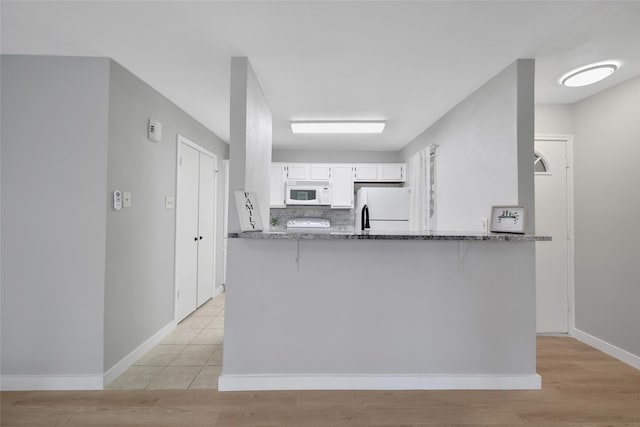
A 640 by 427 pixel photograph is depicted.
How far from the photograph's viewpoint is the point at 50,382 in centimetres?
223

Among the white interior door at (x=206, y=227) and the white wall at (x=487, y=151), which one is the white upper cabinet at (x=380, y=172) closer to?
the white wall at (x=487, y=151)

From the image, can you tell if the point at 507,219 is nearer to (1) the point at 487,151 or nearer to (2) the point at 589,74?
(1) the point at 487,151

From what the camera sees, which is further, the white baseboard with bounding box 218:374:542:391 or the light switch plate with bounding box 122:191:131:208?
the light switch plate with bounding box 122:191:131:208

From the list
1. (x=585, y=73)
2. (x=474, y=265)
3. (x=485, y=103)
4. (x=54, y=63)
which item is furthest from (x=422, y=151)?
(x=54, y=63)

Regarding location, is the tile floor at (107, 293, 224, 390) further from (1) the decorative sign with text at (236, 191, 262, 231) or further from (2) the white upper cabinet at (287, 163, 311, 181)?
(2) the white upper cabinet at (287, 163, 311, 181)

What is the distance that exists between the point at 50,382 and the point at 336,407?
79.5 inches

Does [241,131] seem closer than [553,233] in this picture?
Yes

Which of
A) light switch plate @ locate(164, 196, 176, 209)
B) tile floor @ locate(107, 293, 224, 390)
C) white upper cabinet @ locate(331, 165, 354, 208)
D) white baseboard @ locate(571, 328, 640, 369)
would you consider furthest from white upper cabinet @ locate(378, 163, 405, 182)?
tile floor @ locate(107, 293, 224, 390)

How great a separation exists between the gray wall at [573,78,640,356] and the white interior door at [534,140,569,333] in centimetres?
11

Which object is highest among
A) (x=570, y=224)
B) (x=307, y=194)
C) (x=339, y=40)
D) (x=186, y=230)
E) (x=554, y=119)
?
→ (x=339, y=40)

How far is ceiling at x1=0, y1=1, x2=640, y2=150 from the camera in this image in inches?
69.4

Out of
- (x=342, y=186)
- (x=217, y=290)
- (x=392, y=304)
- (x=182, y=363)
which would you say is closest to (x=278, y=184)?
(x=342, y=186)

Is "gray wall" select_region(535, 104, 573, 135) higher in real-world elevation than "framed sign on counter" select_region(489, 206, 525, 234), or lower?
higher

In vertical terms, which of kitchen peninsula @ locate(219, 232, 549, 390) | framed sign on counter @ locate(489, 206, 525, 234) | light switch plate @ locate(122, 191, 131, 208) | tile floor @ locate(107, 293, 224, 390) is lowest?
tile floor @ locate(107, 293, 224, 390)
